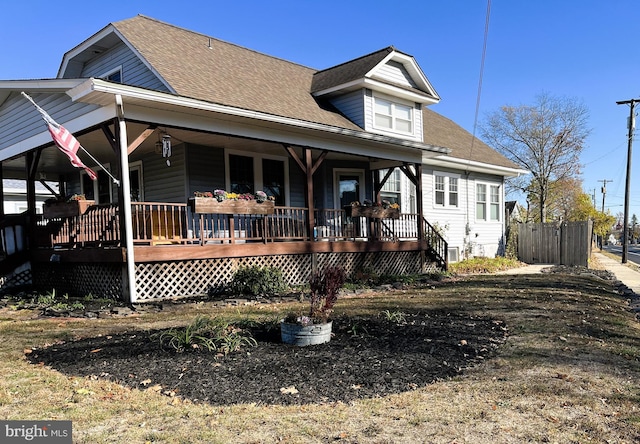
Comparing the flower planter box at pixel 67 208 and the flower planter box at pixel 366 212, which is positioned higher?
the flower planter box at pixel 67 208

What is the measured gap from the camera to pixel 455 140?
66.3 ft

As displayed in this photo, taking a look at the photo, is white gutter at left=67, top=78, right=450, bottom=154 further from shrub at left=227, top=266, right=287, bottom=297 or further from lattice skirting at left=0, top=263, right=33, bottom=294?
lattice skirting at left=0, top=263, right=33, bottom=294

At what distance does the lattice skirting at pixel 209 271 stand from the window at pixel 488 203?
907cm

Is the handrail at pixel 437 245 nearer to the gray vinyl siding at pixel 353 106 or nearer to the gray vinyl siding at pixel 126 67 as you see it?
the gray vinyl siding at pixel 353 106

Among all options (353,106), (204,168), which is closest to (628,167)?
(353,106)

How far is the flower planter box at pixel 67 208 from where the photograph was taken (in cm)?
963

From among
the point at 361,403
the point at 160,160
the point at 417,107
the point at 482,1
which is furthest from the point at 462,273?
the point at 361,403

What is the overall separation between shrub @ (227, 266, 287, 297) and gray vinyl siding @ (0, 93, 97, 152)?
4.51 metres

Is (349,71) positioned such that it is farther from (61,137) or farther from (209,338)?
(209,338)

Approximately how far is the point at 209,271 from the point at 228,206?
1.44 meters

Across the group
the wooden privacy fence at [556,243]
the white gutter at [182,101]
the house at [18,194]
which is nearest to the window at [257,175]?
the white gutter at [182,101]

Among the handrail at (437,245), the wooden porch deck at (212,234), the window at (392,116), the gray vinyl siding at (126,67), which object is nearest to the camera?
the wooden porch deck at (212,234)

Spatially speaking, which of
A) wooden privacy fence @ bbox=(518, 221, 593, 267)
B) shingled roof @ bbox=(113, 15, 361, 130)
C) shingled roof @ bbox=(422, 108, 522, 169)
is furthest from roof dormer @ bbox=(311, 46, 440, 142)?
wooden privacy fence @ bbox=(518, 221, 593, 267)

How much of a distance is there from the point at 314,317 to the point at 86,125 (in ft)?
23.0
